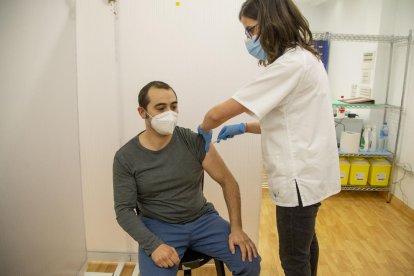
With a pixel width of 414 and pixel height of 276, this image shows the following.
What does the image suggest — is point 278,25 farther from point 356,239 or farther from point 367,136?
point 367,136

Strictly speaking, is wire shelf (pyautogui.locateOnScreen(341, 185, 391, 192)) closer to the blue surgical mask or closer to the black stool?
the black stool

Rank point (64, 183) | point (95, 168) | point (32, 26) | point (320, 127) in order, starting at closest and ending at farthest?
1. point (320, 127)
2. point (32, 26)
3. point (64, 183)
4. point (95, 168)

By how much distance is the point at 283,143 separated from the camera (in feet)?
3.53

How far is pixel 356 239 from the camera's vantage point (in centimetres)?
229

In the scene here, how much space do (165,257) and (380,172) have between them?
2502 millimetres

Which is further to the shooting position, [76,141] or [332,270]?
[332,270]

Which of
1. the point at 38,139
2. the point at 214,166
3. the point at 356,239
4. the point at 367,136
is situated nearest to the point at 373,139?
the point at 367,136

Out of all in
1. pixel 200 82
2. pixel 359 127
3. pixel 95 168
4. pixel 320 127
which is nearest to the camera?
pixel 320 127

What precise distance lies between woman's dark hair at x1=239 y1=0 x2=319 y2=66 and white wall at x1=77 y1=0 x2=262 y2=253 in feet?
1.81

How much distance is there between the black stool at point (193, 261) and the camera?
125 centimetres

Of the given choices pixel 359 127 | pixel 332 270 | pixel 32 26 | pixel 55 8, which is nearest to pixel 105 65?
pixel 55 8

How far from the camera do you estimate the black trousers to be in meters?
1.10

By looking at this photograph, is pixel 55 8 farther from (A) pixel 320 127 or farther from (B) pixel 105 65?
(A) pixel 320 127

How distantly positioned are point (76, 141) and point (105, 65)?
435 millimetres
